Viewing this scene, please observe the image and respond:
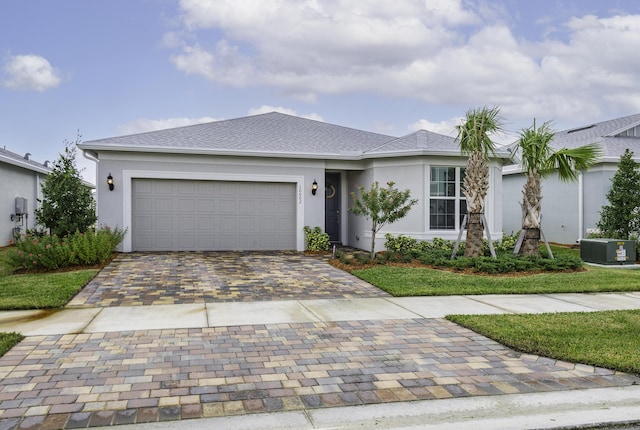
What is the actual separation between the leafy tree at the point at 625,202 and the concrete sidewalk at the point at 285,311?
23.1 ft

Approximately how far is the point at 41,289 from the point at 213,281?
9.38 ft

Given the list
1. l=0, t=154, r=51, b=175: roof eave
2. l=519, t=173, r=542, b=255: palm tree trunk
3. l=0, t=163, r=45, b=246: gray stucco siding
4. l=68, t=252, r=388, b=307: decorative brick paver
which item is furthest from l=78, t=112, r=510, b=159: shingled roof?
l=0, t=163, r=45, b=246: gray stucco siding

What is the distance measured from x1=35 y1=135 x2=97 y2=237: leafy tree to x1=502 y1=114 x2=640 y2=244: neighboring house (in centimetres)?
1541

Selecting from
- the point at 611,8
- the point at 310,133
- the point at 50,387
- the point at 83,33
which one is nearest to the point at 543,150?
the point at 611,8

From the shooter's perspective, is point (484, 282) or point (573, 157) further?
point (573, 157)

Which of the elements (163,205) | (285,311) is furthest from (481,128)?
(163,205)

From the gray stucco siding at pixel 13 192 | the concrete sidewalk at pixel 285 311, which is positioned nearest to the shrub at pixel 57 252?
the concrete sidewalk at pixel 285 311

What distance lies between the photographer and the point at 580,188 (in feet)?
57.9

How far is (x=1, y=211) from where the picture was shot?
54.7 ft

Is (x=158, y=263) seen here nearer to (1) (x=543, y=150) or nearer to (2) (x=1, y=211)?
(2) (x=1, y=211)

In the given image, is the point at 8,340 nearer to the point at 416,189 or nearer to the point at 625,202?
the point at 416,189

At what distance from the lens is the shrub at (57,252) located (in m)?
10.5

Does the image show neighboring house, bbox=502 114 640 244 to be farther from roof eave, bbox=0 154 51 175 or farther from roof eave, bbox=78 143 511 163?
roof eave, bbox=0 154 51 175

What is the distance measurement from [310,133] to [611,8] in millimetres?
9839
